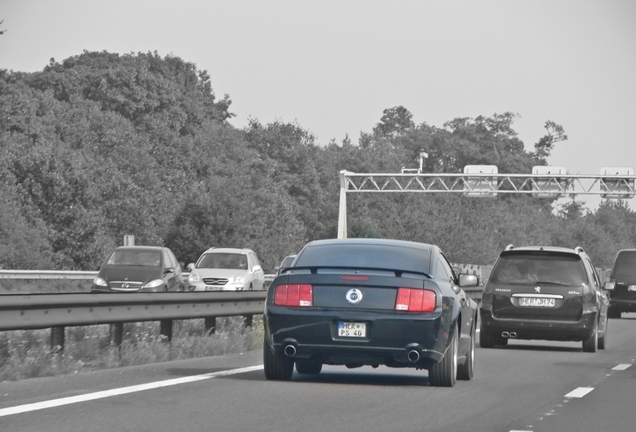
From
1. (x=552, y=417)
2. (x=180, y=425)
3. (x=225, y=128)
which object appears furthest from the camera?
(x=225, y=128)

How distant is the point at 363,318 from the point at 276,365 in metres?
1.13

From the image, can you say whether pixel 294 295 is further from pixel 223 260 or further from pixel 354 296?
pixel 223 260

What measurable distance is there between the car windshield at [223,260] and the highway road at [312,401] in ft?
67.7

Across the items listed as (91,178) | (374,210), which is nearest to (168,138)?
(91,178)

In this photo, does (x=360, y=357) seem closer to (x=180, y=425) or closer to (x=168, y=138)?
(x=180, y=425)

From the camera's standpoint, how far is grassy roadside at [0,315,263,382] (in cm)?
1373

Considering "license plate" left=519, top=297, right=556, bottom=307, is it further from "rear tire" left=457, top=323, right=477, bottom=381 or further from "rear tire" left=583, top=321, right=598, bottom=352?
"rear tire" left=457, top=323, right=477, bottom=381

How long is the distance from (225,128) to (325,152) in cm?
2063

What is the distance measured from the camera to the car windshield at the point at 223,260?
36812mm

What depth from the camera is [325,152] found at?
12044 centimetres

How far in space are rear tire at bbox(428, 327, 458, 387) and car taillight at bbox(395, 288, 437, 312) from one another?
21.3 inches

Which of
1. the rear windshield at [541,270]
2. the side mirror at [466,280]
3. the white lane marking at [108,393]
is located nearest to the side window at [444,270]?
the side mirror at [466,280]

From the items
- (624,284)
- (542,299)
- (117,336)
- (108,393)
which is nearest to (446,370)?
(108,393)

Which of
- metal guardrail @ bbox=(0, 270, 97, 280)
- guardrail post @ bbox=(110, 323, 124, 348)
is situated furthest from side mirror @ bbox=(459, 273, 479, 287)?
metal guardrail @ bbox=(0, 270, 97, 280)
